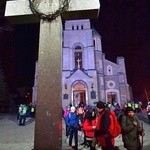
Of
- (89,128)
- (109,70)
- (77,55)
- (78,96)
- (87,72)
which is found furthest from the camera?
(109,70)

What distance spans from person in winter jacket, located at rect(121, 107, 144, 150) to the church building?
24442 millimetres

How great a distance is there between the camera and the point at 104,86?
31.8 meters

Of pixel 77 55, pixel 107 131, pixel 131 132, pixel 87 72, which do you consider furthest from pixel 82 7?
pixel 77 55

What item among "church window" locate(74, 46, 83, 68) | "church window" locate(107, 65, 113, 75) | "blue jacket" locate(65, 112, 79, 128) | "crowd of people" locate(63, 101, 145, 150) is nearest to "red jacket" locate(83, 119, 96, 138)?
"blue jacket" locate(65, 112, 79, 128)

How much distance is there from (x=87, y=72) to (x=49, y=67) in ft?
90.4

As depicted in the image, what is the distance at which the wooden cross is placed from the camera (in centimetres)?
303

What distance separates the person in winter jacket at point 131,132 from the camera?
426 cm

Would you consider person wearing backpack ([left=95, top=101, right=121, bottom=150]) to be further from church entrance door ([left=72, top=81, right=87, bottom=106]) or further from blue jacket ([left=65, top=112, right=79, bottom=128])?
church entrance door ([left=72, top=81, right=87, bottom=106])

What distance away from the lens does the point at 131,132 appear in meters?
4.33

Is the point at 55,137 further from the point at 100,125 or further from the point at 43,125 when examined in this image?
the point at 100,125

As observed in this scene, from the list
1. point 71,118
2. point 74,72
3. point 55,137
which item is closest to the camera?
point 55,137

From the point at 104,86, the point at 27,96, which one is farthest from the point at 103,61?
the point at 27,96

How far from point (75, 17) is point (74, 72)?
26.3m

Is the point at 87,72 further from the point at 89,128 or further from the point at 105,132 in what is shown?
the point at 105,132
